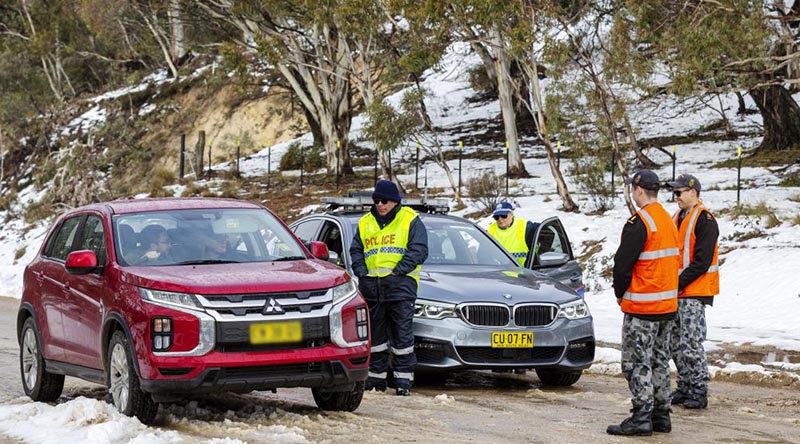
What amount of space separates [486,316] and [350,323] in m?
2.45

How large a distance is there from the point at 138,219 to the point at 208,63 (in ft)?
164

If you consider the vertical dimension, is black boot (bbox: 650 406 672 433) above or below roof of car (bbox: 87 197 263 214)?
below

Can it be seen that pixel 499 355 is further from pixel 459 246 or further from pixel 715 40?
pixel 715 40

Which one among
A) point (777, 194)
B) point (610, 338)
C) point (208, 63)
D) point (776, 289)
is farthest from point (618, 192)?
point (208, 63)

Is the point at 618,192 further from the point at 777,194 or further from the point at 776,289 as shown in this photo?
the point at 776,289

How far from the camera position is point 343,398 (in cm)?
855

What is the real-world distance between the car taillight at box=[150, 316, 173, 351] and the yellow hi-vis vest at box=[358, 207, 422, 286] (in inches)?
110

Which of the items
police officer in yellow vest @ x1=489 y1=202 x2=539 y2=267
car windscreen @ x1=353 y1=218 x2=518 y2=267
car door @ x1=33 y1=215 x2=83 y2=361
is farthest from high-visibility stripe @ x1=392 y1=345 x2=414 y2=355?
police officer in yellow vest @ x1=489 y1=202 x2=539 y2=267

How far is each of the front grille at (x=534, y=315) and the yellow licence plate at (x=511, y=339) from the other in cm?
12

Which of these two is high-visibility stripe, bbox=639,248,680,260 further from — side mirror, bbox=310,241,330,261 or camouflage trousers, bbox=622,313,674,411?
side mirror, bbox=310,241,330,261

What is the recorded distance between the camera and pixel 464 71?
165 feet

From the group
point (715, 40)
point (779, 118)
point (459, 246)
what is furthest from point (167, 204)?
point (779, 118)

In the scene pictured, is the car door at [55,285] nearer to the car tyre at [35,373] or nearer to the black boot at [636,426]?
the car tyre at [35,373]

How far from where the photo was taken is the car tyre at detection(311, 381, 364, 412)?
8523 mm
